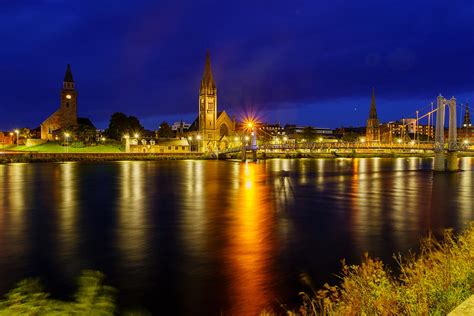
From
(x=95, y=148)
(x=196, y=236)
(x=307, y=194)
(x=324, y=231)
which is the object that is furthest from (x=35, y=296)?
(x=95, y=148)

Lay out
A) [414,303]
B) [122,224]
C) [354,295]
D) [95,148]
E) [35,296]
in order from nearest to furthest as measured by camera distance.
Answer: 1. [35,296]
2. [414,303]
3. [354,295]
4. [122,224]
5. [95,148]

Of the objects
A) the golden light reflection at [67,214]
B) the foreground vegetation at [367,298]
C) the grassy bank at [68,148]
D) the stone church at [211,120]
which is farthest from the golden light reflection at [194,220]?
the stone church at [211,120]

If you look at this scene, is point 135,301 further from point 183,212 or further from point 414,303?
point 183,212

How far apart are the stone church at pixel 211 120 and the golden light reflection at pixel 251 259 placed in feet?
351

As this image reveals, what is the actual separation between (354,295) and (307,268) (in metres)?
6.53

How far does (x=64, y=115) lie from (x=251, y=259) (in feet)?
390

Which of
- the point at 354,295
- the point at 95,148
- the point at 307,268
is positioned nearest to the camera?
the point at 354,295

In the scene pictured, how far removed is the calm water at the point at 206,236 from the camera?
490 inches

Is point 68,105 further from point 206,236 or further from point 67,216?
Result: point 206,236

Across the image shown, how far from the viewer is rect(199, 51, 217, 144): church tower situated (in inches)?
5389

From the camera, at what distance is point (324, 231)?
2100cm

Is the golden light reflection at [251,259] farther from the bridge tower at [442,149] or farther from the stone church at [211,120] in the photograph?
the stone church at [211,120]

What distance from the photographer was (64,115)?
400ft

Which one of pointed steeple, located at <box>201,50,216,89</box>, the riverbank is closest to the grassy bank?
the riverbank
